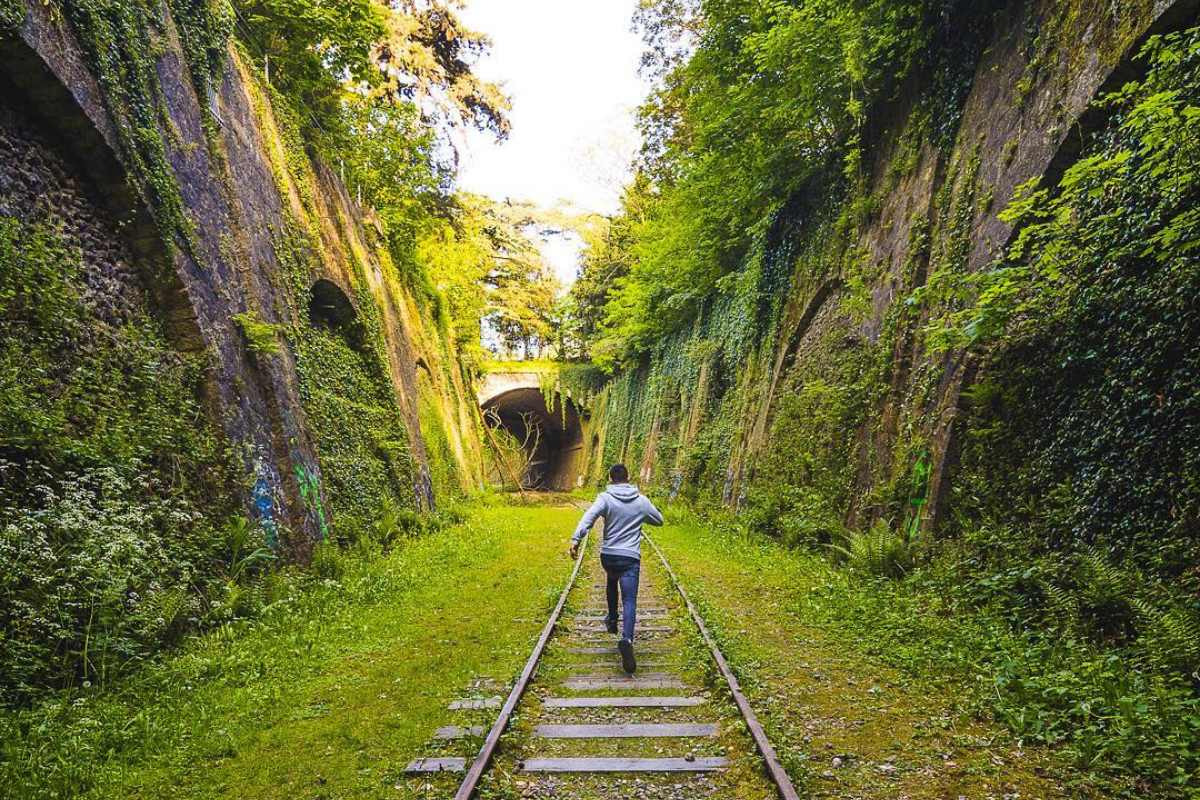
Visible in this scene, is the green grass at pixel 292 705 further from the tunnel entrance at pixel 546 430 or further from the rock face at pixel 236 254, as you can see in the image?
the tunnel entrance at pixel 546 430

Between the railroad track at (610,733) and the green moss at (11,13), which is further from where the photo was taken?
the green moss at (11,13)

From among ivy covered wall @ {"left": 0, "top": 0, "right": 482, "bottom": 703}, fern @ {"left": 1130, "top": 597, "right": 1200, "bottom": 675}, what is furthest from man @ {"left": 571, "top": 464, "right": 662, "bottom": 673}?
ivy covered wall @ {"left": 0, "top": 0, "right": 482, "bottom": 703}

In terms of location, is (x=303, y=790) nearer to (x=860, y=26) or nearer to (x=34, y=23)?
(x=34, y=23)

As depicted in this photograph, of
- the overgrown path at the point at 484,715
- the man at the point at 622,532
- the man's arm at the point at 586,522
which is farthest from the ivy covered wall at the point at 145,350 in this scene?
the man at the point at 622,532

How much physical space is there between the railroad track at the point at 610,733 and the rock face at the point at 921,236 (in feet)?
12.8

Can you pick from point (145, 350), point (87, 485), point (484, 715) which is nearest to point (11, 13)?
point (145, 350)

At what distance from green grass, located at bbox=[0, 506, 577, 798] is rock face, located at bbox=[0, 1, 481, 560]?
6.64ft

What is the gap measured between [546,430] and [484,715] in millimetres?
42815

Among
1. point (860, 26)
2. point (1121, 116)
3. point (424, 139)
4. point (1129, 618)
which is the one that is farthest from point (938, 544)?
point (424, 139)

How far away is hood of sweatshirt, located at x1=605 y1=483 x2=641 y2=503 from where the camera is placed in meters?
5.95

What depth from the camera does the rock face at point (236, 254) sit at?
5949mm

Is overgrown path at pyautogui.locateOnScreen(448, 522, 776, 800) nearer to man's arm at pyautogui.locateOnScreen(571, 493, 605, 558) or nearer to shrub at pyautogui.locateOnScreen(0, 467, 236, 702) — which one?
man's arm at pyautogui.locateOnScreen(571, 493, 605, 558)

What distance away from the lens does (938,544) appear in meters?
6.79

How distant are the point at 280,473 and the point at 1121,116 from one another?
1015 cm
